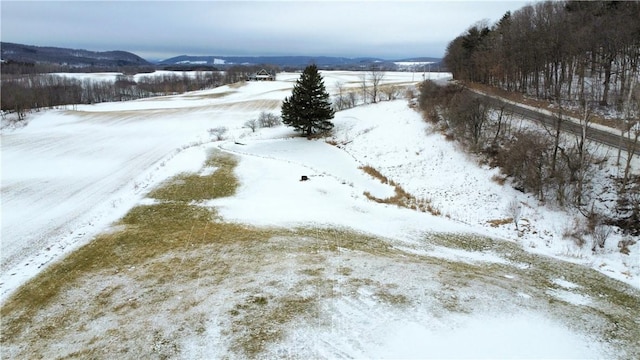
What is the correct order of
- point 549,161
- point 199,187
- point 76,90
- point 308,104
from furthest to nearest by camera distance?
point 76,90
point 308,104
point 199,187
point 549,161

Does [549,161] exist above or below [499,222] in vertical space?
above

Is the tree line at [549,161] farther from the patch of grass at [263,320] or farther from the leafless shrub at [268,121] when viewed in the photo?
the leafless shrub at [268,121]

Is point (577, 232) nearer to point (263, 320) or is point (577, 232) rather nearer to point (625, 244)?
point (625, 244)

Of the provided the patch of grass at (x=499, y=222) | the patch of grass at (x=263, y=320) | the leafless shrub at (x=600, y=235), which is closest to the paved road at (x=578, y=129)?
the leafless shrub at (x=600, y=235)

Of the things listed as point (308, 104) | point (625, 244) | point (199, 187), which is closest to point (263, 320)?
point (625, 244)

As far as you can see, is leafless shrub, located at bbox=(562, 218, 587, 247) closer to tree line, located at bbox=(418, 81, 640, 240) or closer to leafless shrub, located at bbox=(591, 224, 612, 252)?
tree line, located at bbox=(418, 81, 640, 240)
